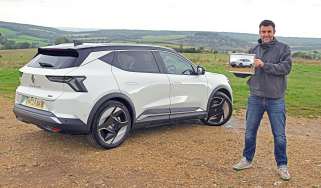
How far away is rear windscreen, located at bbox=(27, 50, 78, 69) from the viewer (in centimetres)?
629

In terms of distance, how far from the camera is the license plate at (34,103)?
623 centimetres

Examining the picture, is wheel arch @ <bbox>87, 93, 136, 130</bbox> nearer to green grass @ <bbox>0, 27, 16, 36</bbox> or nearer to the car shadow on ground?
the car shadow on ground

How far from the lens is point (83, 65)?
6266 mm

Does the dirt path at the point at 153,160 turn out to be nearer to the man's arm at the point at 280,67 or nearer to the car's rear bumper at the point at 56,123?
the car's rear bumper at the point at 56,123

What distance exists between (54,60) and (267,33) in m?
3.24

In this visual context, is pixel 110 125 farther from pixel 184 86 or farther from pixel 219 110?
pixel 219 110

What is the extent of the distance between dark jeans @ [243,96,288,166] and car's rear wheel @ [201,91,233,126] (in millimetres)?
2895

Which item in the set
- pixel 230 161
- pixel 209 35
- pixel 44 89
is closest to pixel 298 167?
pixel 230 161

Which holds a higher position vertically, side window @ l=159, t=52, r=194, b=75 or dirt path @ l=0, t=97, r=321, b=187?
side window @ l=159, t=52, r=194, b=75

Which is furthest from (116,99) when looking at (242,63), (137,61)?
(242,63)

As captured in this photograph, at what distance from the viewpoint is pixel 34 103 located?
6.36 metres

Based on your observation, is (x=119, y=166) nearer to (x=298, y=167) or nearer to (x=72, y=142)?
(x=72, y=142)

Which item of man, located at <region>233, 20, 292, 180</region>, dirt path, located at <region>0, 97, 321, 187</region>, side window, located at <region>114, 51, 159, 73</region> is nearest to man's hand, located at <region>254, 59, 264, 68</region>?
man, located at <region>233, 20, 292, 180</region>

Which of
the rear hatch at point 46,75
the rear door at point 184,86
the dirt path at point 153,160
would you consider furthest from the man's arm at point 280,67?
the rear hatch at point 46,75
